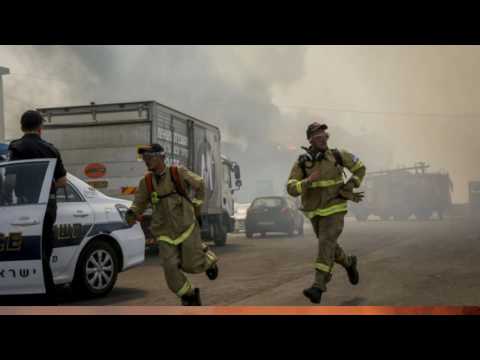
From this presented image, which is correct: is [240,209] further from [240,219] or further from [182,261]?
[182,261]

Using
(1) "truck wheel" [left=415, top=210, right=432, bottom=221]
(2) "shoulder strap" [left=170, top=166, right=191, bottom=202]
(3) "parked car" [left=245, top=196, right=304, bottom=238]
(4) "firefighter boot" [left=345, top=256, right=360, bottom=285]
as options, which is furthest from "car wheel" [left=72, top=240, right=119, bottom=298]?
(1) "truck wheel" [left=415, top=210, right=432, bottom=221]

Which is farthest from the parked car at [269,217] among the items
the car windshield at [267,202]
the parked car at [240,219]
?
the parked car at [240,219]

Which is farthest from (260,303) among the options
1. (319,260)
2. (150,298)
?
(150,298)

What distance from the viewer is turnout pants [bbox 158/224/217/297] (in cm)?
540

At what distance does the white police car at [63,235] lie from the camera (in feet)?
17.9

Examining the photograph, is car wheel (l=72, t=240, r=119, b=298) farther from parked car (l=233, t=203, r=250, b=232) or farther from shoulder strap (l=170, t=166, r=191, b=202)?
parked car (l=233, t=203, r=250, b=232)

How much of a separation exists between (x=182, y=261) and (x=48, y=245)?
4.02 feet

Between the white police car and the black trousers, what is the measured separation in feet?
0.28
